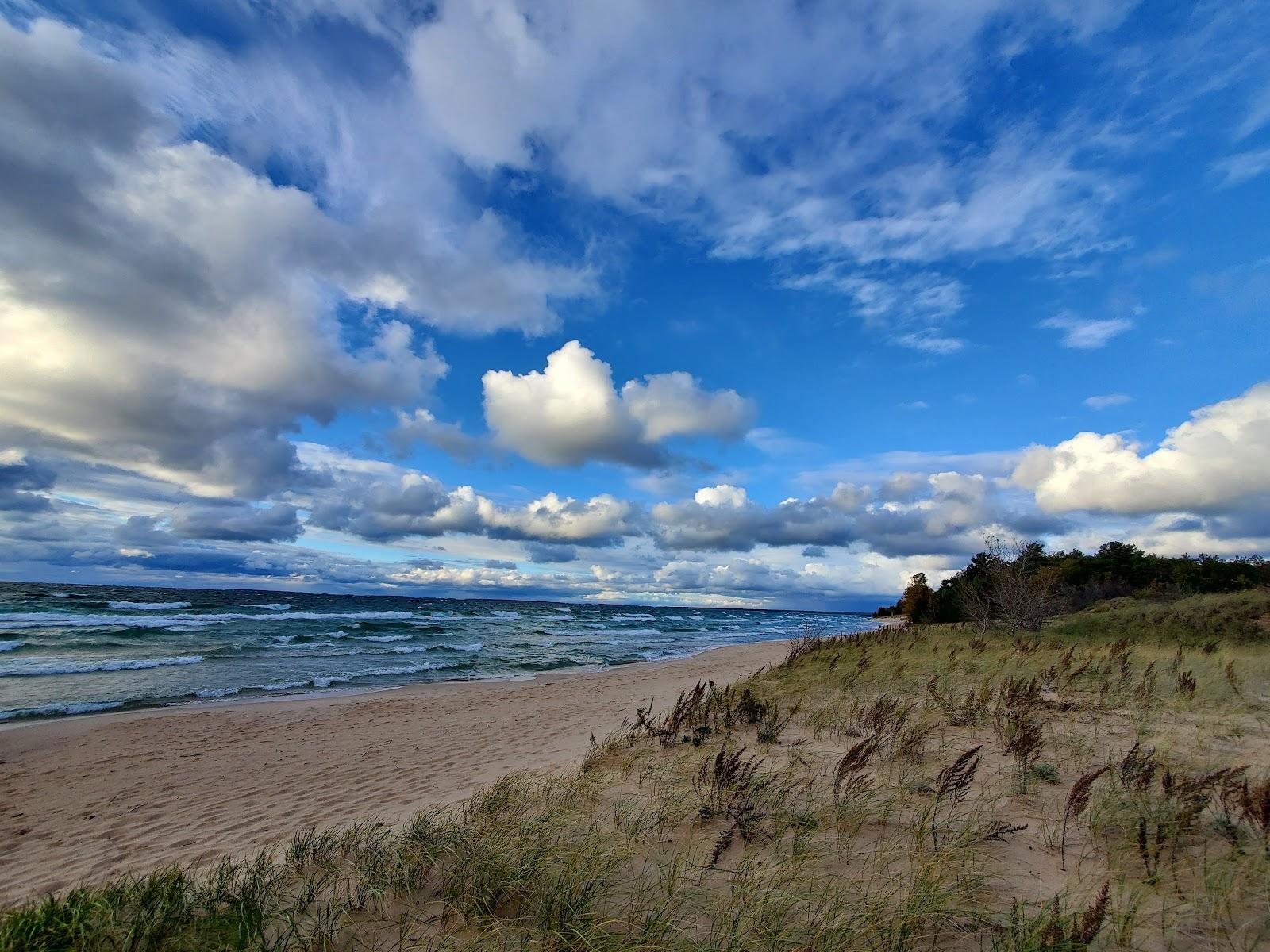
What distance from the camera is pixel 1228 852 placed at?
3.70 metres

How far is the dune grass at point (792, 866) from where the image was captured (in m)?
3.07

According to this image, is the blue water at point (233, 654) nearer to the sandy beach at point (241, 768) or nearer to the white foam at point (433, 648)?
the white foam at point (433, 648)

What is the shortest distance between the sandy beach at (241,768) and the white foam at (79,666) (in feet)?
26.5

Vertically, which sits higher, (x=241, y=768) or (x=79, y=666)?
(x=79, y=666)

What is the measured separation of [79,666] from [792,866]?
85.2ft

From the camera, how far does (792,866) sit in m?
3.75

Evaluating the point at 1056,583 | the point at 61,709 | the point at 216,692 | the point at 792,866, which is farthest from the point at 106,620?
the point at 1056,583

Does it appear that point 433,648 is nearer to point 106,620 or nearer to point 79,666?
point 79,666

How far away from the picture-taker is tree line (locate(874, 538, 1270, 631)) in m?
24.9

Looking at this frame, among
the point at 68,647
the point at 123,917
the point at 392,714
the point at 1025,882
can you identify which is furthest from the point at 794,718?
the point at 68,647

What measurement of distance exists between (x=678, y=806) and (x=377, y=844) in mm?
2348

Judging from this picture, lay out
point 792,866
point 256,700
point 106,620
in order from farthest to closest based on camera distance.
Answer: point 106,620, point 256,700, point 792,866

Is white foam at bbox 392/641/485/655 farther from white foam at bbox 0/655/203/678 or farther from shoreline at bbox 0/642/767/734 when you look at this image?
white foam at bbox 0/655/203/678

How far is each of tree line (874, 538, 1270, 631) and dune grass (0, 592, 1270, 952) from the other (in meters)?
19.9
